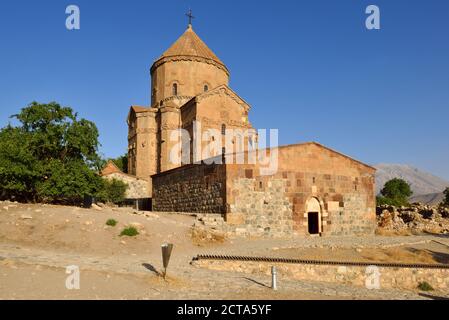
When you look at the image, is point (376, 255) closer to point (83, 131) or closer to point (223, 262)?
point (223, 262)

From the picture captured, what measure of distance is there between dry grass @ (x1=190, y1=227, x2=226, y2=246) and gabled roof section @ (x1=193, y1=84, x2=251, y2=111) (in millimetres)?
18627

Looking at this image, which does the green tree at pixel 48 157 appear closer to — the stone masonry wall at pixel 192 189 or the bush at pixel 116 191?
the stone masonry wall at pixel 192 189

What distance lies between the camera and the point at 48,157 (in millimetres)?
24844

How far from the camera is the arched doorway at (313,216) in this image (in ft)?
77.9

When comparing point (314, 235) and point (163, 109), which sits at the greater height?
point (163, 109)

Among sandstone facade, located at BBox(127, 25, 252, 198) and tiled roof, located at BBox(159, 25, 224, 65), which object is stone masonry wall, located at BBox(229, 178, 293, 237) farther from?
tiled roof, located at BBox(159, 25, 224, 65)

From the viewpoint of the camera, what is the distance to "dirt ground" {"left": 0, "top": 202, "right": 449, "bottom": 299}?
862 cm

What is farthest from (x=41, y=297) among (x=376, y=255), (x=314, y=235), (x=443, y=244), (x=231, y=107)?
(x=231, y=107)

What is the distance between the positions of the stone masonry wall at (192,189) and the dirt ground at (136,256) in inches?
82.7

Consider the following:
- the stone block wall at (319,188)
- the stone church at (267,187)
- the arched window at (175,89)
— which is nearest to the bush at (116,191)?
the stone church at (267,187)

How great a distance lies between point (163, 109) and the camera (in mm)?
38125

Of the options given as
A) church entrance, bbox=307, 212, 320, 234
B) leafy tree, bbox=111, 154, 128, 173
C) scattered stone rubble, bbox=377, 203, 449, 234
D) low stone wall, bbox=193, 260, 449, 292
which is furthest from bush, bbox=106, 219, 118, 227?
leafy tree, bbox=111, 154, 128, 173
